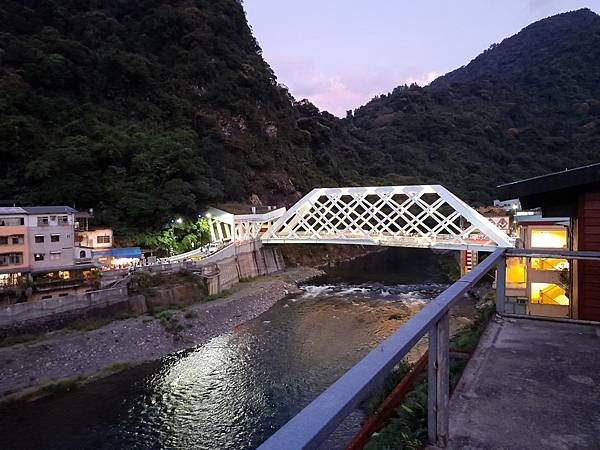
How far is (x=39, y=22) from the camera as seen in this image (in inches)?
1421

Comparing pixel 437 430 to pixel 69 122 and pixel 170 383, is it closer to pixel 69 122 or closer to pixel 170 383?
pixel 170 383

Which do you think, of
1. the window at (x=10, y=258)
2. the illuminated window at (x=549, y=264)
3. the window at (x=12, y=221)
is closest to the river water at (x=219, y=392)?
the illuminated window at (x=549, y=264)

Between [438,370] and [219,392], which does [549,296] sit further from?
[219,392]

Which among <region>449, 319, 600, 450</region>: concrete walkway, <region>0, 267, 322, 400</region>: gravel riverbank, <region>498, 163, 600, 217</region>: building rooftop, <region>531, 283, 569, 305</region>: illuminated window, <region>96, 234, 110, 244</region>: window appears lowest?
<region>0, 267, 322, 400</region>: gravel riverbank

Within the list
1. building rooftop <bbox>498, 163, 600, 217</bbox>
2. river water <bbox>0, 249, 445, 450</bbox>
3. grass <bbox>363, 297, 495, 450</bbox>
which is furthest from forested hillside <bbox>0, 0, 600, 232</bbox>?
grass <bbox>363, 297, 495, 450</bbox>

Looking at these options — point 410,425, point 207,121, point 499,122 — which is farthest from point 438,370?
point 499,122

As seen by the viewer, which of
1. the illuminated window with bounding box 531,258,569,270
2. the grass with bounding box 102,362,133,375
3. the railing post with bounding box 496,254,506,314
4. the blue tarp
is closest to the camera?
the railing post with bounding box 496,254,506,314

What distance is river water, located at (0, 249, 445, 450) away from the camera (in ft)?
32.7

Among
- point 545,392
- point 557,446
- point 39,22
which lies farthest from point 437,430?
point 39,22

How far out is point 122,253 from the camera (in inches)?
895

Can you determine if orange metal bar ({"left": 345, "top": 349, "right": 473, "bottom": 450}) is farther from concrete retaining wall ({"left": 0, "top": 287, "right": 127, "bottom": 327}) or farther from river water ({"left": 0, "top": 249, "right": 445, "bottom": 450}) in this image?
concrete retaining wall ({"left": 0, "top": 287, "right": 127, "bottom": 327})

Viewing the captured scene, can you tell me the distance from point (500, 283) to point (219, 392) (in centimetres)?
1030

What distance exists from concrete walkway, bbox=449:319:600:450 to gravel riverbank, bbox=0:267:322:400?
45.2ft

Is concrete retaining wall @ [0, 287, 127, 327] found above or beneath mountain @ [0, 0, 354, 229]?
beneath
